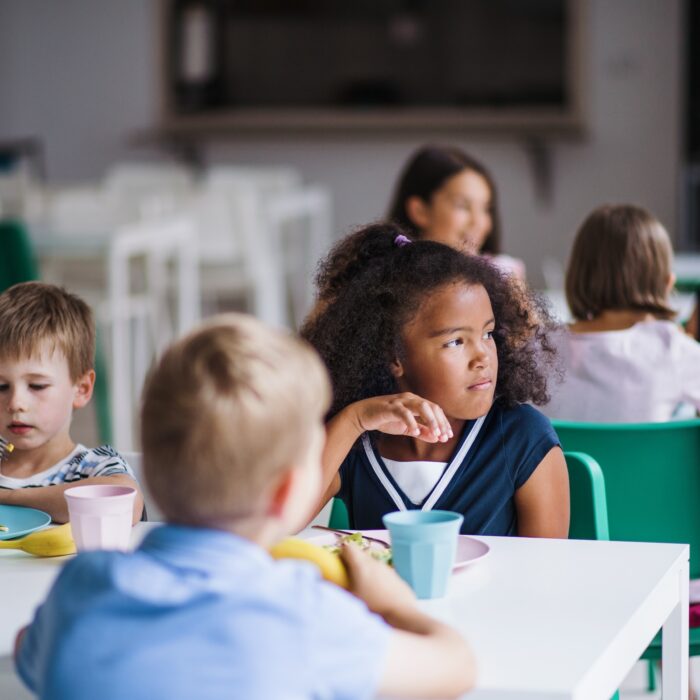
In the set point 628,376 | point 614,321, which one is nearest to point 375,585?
point 628,376

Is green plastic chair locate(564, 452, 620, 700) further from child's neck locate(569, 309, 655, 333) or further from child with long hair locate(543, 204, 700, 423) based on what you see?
child's neck locate(569, 309, 655, 333)

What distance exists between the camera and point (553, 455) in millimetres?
1597

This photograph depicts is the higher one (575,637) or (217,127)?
(217,127)

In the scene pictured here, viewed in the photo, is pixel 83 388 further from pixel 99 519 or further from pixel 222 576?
pixel 222 576

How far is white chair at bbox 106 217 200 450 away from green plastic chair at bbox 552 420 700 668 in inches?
52.6

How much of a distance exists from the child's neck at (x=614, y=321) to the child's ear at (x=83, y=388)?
1.05 m

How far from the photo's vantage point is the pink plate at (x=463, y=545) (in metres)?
1.27

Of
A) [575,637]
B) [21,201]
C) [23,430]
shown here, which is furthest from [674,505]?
[21,201]

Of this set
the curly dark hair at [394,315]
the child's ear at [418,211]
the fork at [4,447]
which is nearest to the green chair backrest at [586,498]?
the curly dark hair at [394,315]

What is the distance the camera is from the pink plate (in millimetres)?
1273

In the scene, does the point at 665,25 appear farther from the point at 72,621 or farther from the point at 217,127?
the point at 72,621

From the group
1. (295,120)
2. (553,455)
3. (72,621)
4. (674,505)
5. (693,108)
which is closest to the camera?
(72,621)

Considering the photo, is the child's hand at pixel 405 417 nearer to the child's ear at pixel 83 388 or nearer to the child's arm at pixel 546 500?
the child's arm at pixel 546 500

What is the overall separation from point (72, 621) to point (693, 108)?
7342 mm
